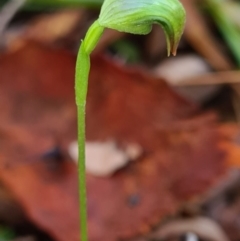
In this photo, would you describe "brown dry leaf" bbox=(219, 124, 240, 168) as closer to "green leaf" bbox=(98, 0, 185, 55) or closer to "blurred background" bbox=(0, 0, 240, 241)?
"blurred background" bbox=(0, 0, 240, 241)

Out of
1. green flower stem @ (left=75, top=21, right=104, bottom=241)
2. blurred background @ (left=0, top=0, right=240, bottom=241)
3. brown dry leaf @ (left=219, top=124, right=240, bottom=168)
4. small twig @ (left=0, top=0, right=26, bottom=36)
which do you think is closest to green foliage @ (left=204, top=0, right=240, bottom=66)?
blurred background @ (left=0, top=0, right=240, bottom=241)

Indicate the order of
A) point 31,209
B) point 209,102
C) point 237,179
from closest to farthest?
point 31,209, point 237,179, point 209,102

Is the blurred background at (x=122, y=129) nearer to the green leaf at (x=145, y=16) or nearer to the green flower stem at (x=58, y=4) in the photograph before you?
the green flower stem at (x=58, y=4)

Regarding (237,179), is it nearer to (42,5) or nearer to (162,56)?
(162,56)

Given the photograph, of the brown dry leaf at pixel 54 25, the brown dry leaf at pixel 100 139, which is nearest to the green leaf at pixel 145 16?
the brown dry leaf at pixel 100 139

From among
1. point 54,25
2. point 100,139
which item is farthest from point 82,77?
point 54,25

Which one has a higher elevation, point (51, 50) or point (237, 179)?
point (51, 50)

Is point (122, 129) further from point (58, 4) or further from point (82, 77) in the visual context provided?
point (82, 77)

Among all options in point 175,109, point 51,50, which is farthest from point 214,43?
point 51,50
